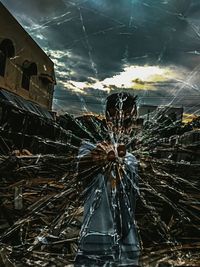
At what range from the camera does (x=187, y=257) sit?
13.9ft

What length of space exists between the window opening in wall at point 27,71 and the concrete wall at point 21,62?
4.0 inches

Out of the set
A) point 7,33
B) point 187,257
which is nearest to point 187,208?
point 187,257

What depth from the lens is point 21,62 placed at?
1562 cm

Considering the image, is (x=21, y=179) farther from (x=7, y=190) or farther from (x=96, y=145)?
(x=96, y=145)

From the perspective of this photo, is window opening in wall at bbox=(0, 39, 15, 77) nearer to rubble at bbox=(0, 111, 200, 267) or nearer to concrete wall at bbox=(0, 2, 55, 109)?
concrete wall at bbox=(0, 2, 55, 109)

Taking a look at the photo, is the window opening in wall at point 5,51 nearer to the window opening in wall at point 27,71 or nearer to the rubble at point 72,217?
the window opening in wall at point 27,71

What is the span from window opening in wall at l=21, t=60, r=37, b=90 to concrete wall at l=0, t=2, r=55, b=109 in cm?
10

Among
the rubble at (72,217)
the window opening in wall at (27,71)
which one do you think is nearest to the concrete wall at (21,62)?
the window opening in wall at (27,71)

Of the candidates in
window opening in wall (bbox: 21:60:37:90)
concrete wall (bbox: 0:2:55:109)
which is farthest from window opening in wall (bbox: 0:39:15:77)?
window opening in wall (bbox: 21:60:37:90)

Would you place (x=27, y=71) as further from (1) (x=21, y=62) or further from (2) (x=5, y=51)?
(2) (x=5, y=51)

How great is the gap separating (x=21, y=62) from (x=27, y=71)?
0.91m

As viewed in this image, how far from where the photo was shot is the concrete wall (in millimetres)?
13500

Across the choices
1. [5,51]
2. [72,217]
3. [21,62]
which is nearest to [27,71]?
[21,62]

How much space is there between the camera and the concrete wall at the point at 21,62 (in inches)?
531
